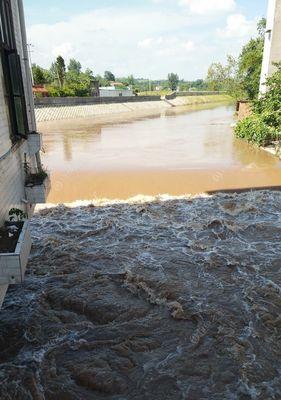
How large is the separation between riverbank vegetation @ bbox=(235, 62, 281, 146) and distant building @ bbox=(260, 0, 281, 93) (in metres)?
1.28

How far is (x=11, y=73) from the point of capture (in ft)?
19.5

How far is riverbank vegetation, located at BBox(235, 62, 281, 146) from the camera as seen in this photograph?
693 inches

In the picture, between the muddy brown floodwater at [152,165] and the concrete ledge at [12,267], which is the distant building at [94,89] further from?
the concrete ledge at [12,267]

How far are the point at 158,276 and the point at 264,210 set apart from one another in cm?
499

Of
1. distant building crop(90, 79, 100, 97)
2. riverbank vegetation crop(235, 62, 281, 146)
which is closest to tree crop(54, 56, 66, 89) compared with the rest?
distant building crop(90, 79, 100, 97)

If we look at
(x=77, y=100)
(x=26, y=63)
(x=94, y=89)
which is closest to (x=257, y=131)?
(x=26, y=63)

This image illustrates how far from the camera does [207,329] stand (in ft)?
18.8

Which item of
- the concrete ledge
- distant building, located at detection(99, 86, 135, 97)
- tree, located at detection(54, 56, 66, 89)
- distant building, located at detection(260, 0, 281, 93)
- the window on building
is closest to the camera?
the concrete ledge

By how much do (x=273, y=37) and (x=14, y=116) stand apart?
60.7 ft

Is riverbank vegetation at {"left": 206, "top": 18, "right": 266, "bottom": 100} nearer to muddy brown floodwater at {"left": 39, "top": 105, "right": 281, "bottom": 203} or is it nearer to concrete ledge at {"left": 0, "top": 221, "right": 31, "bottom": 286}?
muddy brown floodwater at {"left": 39, "top": 105, "right": 281, "bottom": 203}

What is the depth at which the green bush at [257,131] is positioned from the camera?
18364mm

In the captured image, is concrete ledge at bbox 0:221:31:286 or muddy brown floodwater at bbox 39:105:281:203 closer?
concrete ledge at bbox 0:221:31:286

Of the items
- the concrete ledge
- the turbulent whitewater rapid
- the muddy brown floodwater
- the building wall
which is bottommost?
the turbulent whitewater rapid

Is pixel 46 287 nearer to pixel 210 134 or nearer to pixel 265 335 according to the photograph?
pixel 265 335
